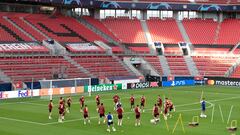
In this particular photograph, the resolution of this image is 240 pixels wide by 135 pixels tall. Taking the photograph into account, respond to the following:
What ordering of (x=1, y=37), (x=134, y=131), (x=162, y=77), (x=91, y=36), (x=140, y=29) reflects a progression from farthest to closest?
1. (x=140, y=29)
2. (x=91, y=36)
3. (x=162, y=77)
4. (x=1, y=37)
5. (x=134, y=131)

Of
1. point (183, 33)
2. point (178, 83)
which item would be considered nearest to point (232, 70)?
point (178, 83)

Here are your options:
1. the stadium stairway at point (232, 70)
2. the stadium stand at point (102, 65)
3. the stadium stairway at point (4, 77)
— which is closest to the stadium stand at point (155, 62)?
the stadium stand at point (102, 65)

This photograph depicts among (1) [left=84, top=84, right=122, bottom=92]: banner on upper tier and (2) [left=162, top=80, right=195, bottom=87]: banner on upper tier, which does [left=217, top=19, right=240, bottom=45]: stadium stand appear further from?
(1) [left=84, top=84, right=122, bottom=92]: banner on upper tier

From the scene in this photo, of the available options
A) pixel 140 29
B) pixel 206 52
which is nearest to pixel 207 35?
pixel 206 52

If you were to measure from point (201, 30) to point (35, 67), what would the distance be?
135ft

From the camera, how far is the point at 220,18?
98938 mm

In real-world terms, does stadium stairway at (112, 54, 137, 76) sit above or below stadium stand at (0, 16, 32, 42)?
below

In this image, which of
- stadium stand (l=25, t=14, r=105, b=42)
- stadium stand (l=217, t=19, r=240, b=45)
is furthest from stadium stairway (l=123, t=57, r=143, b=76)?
stadium stand (l=217, t=19, r=240, b=45)

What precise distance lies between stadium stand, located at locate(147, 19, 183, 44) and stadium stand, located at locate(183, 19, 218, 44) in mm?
2597

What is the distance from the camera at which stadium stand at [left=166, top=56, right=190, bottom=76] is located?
82.1 m

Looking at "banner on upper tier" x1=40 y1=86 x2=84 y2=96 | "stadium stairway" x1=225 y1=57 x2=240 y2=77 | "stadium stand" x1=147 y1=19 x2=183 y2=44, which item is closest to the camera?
"banner on upper tier" x1=40 y1=86 x2=84 y2=96

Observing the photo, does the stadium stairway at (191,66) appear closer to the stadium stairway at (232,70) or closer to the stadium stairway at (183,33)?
the stadium stairway at (183,33)

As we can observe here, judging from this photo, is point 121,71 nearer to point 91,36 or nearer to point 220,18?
point 91,36

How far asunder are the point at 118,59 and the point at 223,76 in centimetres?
1875
